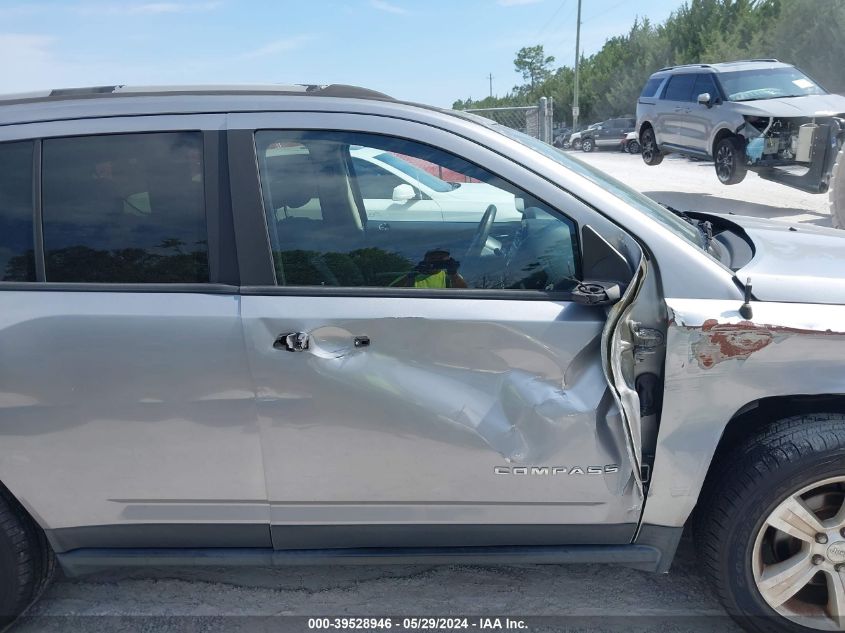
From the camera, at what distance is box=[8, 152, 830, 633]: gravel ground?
252 centimetres

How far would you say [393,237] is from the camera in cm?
230

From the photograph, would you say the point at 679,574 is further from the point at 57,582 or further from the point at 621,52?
the point at 621,52

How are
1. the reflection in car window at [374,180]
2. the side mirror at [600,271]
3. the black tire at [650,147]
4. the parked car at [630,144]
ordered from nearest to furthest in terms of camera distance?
the side mirror at [600,271] < the reflection in car window at [374,180] < the black tire at [650,147] < the parked car at [630,144]

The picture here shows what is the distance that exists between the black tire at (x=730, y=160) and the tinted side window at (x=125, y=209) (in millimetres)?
11200

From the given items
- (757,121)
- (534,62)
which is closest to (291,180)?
(757,121)

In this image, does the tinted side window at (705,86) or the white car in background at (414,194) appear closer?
the white car in background at (414,194)

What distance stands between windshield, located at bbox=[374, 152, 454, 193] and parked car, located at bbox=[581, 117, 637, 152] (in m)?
33.8

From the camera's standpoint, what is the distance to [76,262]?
7.20 feet

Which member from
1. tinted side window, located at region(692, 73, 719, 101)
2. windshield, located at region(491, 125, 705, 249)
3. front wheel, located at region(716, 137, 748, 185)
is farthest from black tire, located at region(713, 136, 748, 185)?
windshield, located at region(491, 125, 705, 249)

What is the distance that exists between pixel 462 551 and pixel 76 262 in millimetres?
1556

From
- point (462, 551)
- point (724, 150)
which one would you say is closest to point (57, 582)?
point (462, 551)

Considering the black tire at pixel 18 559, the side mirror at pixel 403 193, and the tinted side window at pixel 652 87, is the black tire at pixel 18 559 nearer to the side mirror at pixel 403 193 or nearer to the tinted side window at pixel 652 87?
the side mirror at pixel 403 193

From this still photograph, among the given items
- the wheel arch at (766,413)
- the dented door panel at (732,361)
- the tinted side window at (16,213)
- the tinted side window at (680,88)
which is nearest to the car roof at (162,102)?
the tinted side window at (16,213)

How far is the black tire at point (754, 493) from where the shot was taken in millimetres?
2117
